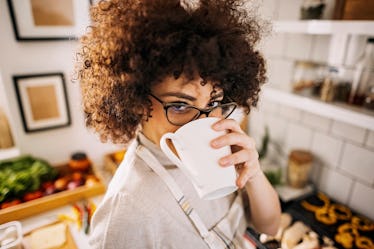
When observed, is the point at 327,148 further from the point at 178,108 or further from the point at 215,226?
the point at 178,108

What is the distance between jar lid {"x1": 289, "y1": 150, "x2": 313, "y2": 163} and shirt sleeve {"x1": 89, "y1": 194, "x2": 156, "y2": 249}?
97 cm

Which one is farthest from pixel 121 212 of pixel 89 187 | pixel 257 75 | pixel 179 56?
pixel 89 187

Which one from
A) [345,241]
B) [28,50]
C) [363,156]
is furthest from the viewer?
[28,50]

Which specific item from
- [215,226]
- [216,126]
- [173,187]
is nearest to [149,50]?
[216,126]

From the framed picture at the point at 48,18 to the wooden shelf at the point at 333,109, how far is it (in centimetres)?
108

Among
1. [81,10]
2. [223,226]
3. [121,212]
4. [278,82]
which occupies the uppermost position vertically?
[81,10]

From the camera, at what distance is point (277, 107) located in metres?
1.52

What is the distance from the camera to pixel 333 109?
99 cm

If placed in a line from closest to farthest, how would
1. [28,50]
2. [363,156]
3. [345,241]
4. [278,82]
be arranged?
[345,241] < [363,156] < [28,50] < [278,82]

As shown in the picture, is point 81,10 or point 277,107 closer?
point 81,10

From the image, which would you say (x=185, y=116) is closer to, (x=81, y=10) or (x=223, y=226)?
(x=223, y=226)

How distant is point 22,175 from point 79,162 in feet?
0.92

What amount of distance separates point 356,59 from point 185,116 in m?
0.91

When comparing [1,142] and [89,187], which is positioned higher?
[1,142]
